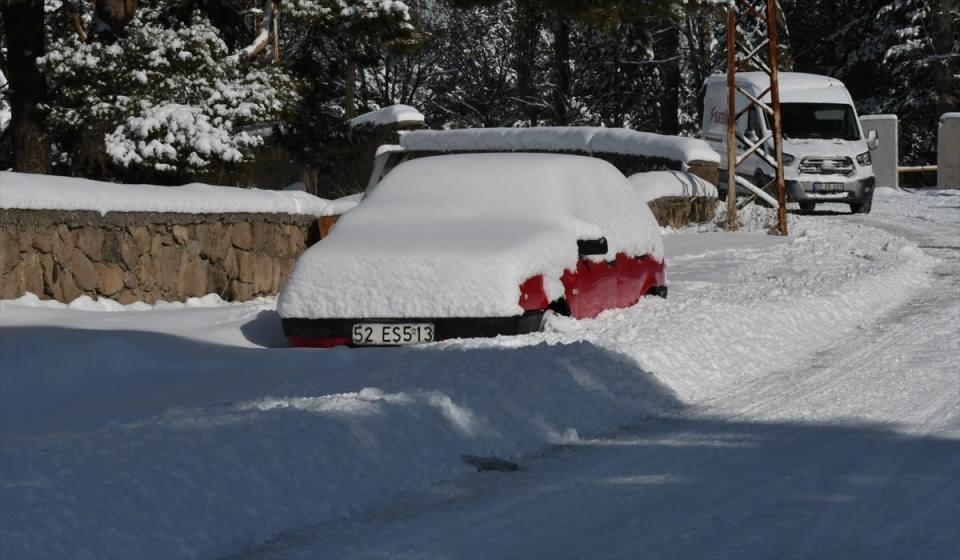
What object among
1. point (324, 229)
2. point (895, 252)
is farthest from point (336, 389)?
point (895, 252)

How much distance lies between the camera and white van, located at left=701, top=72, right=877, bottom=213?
26.6 m

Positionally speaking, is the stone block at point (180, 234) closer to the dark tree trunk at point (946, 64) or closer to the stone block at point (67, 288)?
the stone block at point (67, 288)

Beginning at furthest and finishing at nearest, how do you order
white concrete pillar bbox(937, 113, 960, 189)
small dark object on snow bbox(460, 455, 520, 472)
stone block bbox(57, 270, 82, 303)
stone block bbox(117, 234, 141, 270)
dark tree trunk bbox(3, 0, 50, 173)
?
1. white concrete pillar bbox(937, 113, 960, 189)
2. dark tree trunk bbox(3, 0, 50, 173)
3. stone block bbox(117, 234, 141, 270)
4. stone block bbox(57, 270, 82, 303)
5. small dark object on snow bbox(460, 455, 520, 472)

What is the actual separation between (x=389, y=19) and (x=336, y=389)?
1737cm

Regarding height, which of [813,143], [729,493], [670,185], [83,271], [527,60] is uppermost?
[527,60]

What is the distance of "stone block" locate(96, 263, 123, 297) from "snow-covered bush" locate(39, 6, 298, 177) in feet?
20.5

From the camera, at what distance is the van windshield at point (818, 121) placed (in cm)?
2733

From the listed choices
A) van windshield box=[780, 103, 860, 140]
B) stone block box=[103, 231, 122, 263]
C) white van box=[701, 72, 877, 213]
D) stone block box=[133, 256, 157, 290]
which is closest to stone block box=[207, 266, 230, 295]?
stone block box=[133, 256, 157, 290]

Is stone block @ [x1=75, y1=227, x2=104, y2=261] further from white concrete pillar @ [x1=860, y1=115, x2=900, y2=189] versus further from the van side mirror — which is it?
white concrete pillar @ [x1=860, y1=115, x2=900, y2=189]

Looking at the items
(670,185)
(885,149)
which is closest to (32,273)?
(670,185)

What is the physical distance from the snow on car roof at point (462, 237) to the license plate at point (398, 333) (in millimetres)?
77

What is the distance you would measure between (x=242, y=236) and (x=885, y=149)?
87.2ft

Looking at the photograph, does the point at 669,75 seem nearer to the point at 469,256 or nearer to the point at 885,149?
the point at 885,149

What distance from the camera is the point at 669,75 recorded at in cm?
4200
